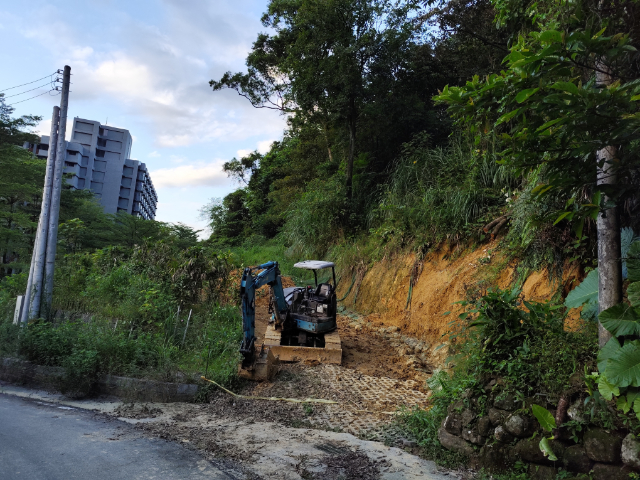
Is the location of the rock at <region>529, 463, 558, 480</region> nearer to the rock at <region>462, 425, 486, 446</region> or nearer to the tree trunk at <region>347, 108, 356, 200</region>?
the rock at <region>462, 425, 486, 446</region>

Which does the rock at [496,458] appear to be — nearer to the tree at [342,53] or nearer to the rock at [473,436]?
the rock at [473,436]

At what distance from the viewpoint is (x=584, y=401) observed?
3.97 meters

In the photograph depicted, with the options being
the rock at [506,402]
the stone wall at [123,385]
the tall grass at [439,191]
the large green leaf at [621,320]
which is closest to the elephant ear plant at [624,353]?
the large green leaf at [621,320]

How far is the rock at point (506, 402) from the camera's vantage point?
14.1 feet

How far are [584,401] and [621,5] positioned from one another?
3.69 meters

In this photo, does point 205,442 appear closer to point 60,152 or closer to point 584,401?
point 584,401

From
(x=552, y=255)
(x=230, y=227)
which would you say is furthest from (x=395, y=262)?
(x=230, y=227)

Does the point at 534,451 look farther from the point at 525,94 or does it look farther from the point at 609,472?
the point at 525,94

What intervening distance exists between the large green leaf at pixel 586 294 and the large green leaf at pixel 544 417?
45.4 inches

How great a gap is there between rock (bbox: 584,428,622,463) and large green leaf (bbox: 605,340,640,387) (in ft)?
1.76

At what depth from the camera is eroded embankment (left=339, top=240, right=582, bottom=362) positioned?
25.9ft

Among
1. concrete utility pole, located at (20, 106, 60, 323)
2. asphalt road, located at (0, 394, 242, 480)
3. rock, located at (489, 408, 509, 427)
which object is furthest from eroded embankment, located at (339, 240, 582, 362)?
concrete utility pole, located at (20, 106, 60, 323)

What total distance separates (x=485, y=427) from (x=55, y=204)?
9362 mm

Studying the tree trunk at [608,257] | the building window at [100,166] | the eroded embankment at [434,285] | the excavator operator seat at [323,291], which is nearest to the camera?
the tree trunk at [608,257]
